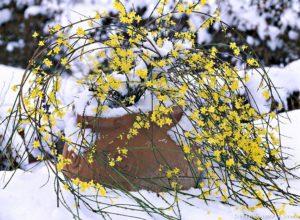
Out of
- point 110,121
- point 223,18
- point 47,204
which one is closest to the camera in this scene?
point 47,204

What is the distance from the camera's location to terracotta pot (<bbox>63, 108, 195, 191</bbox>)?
7.15 ft

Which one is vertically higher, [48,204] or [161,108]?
[161,108]

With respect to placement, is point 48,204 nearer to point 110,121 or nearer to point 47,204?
point 47,204

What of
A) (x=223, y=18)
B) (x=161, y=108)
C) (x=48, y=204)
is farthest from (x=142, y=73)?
(x=223, y=18)

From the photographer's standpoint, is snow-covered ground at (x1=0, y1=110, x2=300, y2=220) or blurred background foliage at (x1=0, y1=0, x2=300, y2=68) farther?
blurred background foliage at (x1=0, y1=0, x2=300, y2=68)

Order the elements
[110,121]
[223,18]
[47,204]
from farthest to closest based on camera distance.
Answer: [223,18], [110,121], [47,204]

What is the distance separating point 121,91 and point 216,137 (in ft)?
1.26

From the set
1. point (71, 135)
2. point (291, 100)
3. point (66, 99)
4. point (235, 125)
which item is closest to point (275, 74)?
point (291, 100)

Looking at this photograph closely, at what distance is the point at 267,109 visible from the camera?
12.2 feet

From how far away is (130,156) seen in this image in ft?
7.22

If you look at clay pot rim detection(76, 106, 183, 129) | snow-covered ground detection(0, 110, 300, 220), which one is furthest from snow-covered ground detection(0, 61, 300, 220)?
clay pot rim detection(76, 106, 183, 129)

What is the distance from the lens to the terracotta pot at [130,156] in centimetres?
218

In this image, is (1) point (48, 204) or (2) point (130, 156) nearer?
(1) point (48, 204)

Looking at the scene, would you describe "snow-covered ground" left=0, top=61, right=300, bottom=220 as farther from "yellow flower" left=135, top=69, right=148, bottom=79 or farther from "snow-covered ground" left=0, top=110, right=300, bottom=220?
"yellow flower" left=135, top=69, right=148, bottom=79
